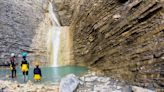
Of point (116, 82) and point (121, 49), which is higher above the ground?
point (121, 49)

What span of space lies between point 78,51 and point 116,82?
9.38m

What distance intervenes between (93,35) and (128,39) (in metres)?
6.07

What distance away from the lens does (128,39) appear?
14836mm

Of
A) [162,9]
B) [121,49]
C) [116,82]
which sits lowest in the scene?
[116,82]

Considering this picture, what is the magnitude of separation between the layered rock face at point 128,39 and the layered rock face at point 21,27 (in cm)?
486

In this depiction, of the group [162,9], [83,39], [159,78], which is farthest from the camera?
[83,39]

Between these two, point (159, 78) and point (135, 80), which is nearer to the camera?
point (159, 78)

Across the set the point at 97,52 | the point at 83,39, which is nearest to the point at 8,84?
→ the point at 97,52

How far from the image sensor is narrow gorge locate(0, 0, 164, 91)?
521 inches

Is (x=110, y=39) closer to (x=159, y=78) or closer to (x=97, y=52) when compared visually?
(x=97, y=52)

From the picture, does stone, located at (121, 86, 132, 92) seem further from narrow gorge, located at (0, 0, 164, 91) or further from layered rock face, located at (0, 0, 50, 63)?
layered rock face, located at (0, 0, 50, 63)

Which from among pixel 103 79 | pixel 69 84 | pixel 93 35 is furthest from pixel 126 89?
pixel 93 35

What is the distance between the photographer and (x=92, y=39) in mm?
21031

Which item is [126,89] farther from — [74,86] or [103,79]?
[74,86]
